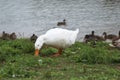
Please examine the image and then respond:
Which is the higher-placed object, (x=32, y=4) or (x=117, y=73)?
(x=32, y=4)

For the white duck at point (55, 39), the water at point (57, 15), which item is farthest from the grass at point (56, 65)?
the water at point (57, 15)

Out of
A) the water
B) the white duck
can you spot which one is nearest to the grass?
the white duck

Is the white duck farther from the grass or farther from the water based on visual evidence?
the water

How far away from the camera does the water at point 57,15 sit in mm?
21938

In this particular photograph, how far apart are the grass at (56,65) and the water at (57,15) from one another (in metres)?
7.95

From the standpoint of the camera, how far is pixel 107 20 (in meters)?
23.8

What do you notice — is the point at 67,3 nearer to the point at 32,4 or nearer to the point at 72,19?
the point at 32,4

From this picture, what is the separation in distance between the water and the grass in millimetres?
7954

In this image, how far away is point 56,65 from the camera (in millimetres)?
9617

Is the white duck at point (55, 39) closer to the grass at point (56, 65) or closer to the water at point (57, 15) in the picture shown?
the grass at point (56, 65)

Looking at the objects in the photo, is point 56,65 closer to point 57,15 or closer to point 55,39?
point 55,39

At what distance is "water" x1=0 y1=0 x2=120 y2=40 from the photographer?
864 inches

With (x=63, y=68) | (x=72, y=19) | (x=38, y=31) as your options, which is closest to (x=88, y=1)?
(x=72, y=19)

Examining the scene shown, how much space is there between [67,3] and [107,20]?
7.44 meters
